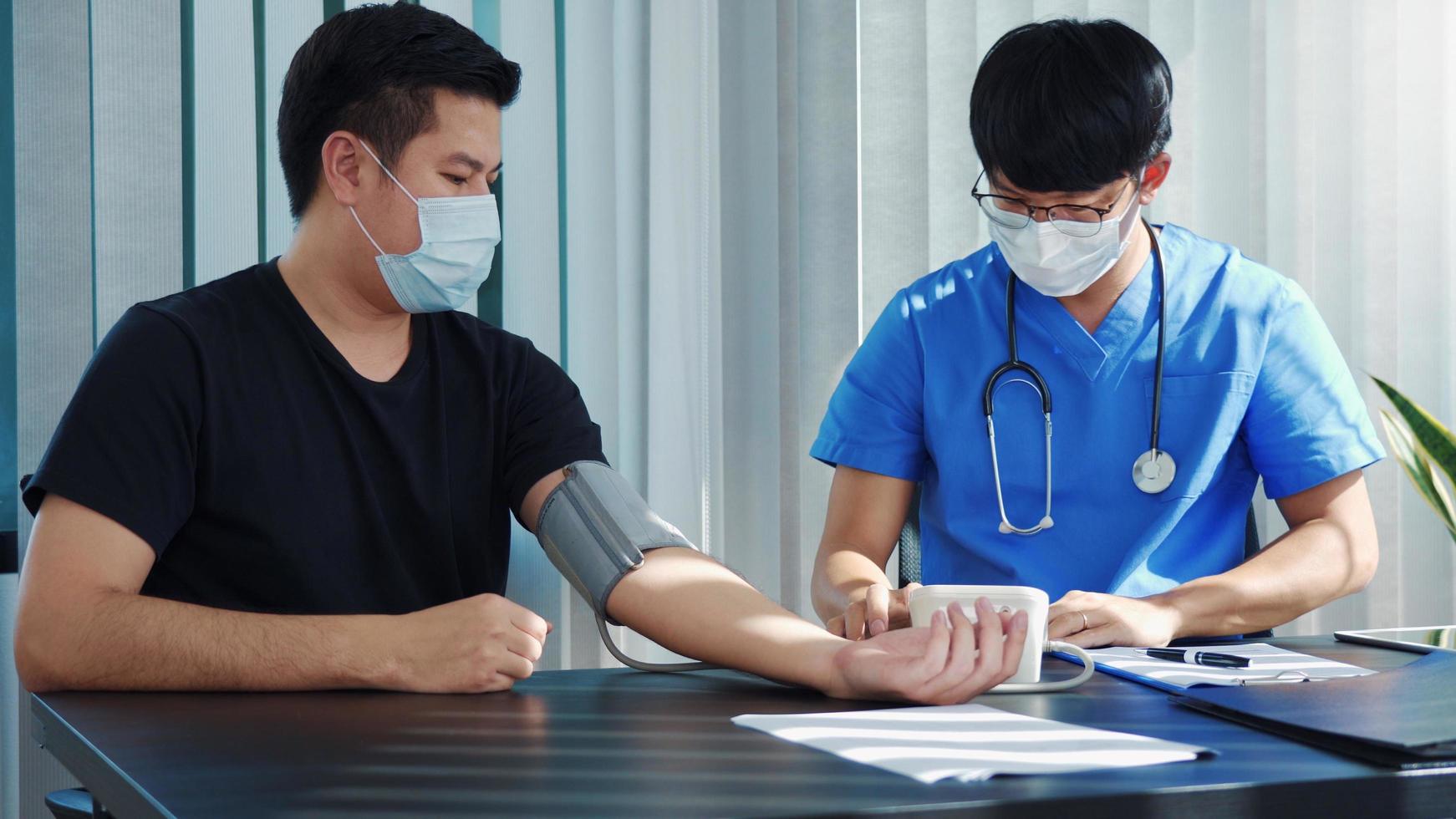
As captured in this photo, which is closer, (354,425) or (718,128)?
(354,425)

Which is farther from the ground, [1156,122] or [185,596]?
[1156,122]

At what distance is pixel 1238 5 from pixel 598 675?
2.12 metres

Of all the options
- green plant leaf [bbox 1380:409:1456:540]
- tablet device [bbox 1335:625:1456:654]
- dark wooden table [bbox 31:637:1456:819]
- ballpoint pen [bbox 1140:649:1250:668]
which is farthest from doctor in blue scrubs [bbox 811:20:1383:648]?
dark wooden table [bbox 31:637:1456:819]

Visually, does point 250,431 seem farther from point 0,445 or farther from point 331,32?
point 0,445

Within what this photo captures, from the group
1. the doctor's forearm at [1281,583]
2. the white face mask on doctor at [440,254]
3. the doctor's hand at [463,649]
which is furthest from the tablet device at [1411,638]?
the white face mask on doctor at [440,254]

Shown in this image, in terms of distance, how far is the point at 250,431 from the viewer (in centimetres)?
134

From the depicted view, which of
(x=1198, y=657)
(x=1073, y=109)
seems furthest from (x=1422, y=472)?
(x=1198, y=657)

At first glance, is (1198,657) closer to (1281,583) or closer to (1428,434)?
(1281,583)

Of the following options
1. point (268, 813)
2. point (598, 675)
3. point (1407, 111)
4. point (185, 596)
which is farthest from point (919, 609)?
point (1407, 111)

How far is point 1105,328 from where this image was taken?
1688mm

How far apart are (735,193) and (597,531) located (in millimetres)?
1151

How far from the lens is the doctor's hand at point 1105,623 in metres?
1.28

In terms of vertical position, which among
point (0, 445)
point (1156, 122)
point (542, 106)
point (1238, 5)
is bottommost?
point (0, 445)

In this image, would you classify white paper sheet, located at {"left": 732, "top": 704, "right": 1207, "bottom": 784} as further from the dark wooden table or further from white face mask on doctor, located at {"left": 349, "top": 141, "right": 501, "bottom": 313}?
white face mask on doctor, located at {"left": 349, "top": 141, "right": 501, "bottom": 313}
